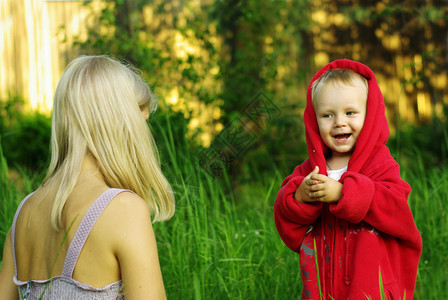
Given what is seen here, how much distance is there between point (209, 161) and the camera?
3.69m

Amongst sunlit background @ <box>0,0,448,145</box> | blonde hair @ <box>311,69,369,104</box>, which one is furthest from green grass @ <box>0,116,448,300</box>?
sunlit background @ <box>0,0,448,145</box>

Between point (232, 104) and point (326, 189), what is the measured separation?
346cm

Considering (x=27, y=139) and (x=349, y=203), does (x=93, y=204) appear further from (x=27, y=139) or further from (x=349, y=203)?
(x=27, y=139)

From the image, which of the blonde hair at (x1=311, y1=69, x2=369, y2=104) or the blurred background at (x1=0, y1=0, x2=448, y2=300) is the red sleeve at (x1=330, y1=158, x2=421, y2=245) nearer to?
the blonde hair at (x1=311, y1=69, x2=369, y2=104)

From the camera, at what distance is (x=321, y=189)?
5.67ft

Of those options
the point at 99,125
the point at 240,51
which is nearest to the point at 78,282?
the point at 99,125

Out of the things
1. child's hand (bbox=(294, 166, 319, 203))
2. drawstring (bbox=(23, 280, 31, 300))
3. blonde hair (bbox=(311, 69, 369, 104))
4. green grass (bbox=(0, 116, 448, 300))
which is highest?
blonde hair (bbox=(311, 69, 369, 104))

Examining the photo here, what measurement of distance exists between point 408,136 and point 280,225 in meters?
4.79

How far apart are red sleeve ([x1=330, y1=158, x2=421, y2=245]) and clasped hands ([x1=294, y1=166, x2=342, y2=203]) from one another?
3 centimetres

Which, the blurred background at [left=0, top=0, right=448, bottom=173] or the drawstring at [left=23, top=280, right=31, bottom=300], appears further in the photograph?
the blurred background at [left=0, top=0, right=448, bottom=173]

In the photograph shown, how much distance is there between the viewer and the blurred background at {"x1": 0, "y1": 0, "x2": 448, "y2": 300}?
111 inches

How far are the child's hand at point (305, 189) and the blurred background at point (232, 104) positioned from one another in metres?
0.47

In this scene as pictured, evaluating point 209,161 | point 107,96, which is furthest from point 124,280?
point 209,161

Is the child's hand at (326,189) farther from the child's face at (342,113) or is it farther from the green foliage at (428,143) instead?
Answer: the green foliage at (428,143)
